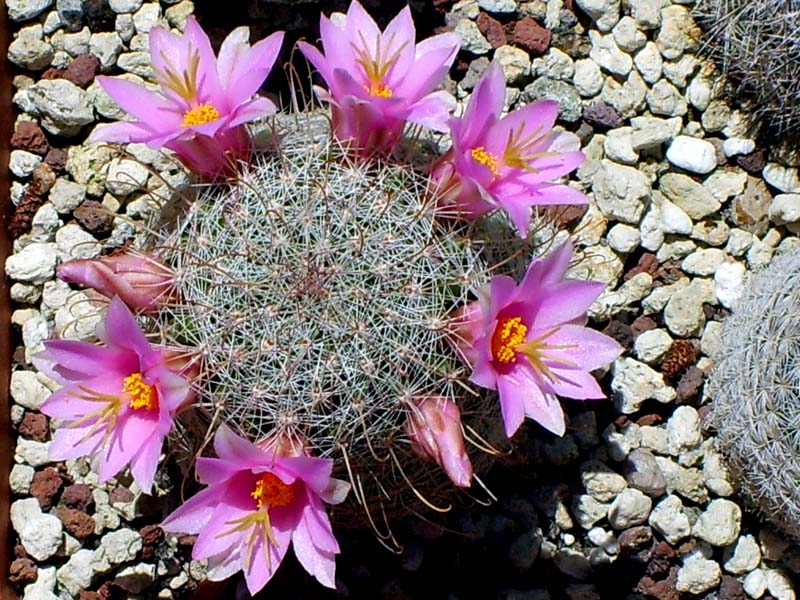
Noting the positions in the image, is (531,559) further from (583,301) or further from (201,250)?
(201,250)

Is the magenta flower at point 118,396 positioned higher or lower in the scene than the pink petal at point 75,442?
higher

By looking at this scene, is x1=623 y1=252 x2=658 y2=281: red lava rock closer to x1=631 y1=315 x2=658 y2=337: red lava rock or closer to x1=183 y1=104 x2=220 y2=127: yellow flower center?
x1=631 y1=315 x2=658 y2=337: red lava rock

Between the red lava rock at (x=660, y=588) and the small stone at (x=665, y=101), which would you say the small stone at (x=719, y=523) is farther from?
the small stone at (x=665, y=101)

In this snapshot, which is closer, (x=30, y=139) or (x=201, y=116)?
(x=201, y=116)

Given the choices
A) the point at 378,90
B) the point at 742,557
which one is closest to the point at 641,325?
the point at 742,557

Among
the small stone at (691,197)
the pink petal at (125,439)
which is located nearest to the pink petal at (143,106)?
the pink petal at (125,439)

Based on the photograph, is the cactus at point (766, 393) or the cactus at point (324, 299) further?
the cactus at point (766, 393)

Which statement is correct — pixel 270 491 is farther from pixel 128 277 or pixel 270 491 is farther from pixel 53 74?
pixel 53 74
